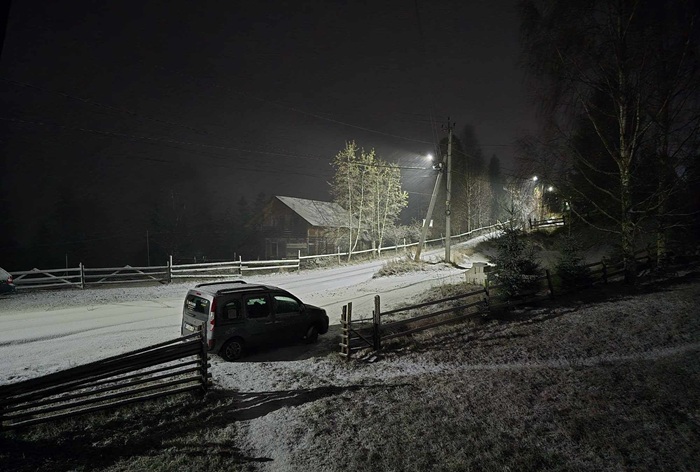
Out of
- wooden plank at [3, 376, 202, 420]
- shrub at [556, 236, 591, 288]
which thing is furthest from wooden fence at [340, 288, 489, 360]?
shrub at [556, 236, 591, 288]

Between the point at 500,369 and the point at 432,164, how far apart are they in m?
19.0

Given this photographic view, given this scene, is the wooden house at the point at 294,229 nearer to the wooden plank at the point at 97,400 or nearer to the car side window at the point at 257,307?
the car side window at the point at 257,307

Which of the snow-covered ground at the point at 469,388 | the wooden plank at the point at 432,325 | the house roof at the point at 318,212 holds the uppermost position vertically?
the house roof at the point at 318,212

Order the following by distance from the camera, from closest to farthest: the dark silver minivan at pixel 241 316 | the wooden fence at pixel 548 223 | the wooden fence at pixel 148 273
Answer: the dark silver minivan at pixel 241 316
the wooden fence at pixel 148 273
the wooden fence at pixel 548 223

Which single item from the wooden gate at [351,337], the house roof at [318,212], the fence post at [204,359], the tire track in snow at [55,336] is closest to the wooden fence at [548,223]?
→ the house roof at [318,212]

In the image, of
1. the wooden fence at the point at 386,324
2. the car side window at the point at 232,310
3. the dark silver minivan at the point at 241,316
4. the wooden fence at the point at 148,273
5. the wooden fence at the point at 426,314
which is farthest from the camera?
the wooden fence at the point at 148,273

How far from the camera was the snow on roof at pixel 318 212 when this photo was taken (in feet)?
150

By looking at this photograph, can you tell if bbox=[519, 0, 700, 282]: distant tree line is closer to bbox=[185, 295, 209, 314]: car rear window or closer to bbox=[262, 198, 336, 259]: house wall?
bbox=[185, 295, 209, 314]: car rear window

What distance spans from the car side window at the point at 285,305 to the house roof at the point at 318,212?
33.3 meters

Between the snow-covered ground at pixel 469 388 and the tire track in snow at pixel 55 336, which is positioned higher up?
the tire track in snow at pixel 55 336

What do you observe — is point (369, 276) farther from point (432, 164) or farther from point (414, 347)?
point (414, 347)

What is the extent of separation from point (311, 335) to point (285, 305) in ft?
4.43

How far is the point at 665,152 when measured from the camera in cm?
1307

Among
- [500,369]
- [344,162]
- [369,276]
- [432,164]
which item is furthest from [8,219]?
[500,369]
